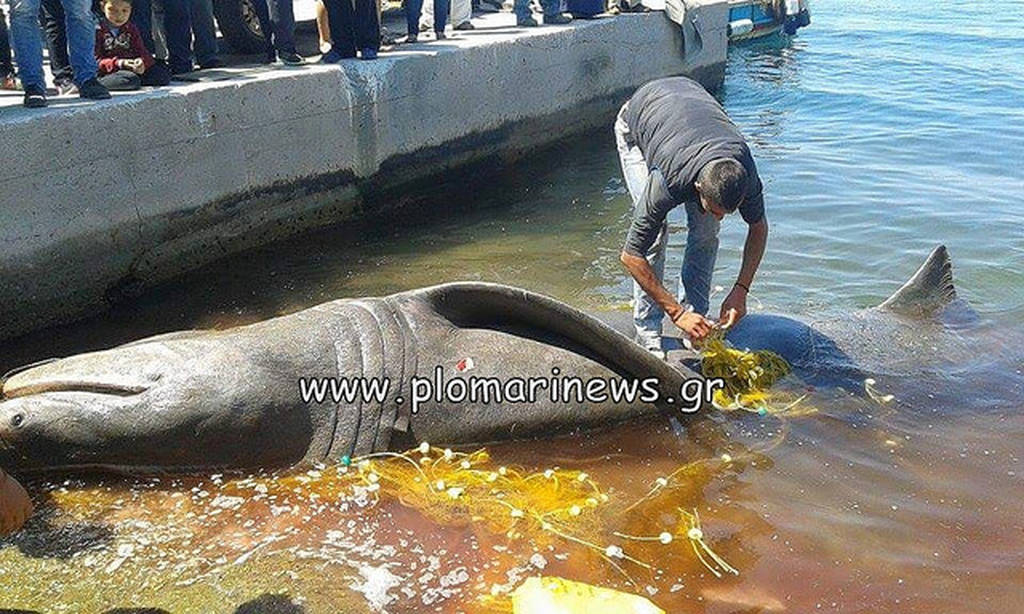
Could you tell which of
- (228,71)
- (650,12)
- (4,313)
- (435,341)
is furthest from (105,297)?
(650,12)

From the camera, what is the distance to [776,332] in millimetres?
6742

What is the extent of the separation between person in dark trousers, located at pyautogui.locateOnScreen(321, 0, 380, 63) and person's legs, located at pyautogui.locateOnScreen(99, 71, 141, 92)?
2130 millimetres

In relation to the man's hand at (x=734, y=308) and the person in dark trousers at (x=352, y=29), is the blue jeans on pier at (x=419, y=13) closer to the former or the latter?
the person in dark trousers at (x=352, y=29)

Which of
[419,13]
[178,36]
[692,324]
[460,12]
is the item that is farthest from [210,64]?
[692,324]

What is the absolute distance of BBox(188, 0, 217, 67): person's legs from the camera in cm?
1022

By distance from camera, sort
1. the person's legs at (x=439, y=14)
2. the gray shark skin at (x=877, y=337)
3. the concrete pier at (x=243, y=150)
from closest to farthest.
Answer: the gray shark skin at (x=877, y=337)
the concrete pier at (x=243, y=150)
the person's legs at (x=439, y=14)

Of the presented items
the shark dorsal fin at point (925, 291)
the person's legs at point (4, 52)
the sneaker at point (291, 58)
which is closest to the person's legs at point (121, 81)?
the person's legs at point (4, 52)

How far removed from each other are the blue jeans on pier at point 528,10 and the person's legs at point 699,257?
307 inches

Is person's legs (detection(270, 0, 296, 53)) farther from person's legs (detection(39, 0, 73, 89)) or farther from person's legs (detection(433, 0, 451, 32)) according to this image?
person's legs (detection(433, 0, 451, 32))

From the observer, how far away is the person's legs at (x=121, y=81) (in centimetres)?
881

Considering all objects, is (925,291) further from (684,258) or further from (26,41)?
(26,41)

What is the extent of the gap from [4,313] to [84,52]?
229 cm

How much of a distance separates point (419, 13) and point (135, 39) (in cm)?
395

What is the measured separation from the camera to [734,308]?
616 centimetres
